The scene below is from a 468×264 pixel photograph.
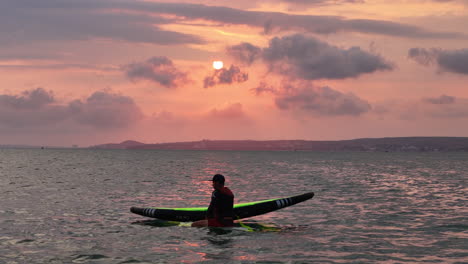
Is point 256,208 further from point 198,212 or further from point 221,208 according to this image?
point 221,208

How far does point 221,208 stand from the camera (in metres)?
19.8

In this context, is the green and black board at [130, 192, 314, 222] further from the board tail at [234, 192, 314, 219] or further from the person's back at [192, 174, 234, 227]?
the person's back at [192, 174, 234, 227]

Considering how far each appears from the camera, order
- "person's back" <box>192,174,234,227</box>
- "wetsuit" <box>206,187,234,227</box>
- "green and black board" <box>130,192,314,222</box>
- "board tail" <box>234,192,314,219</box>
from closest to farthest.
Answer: "person's back" <box>192,174,234,227</box> → "wetsuit" <box>206,187,234,227</box> → "green and black board" <box>130,192,314,222</box> → "board tail" <box>234,192,314,219</box>

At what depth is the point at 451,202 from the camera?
33844mm

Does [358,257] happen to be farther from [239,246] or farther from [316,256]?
[239,246]

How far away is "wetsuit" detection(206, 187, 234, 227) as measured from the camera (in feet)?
63.8

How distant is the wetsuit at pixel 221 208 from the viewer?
1944 centimetres

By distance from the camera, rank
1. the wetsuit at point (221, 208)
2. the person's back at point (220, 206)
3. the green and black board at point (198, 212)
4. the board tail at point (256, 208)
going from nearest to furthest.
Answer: the person's back at point (220, 206), the wetsuit at point (221, 208), the green and black board at point (198, 212), the board tail at point (256, 208)

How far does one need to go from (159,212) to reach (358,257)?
10260 mm

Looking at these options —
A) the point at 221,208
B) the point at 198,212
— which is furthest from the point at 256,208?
the point at 221,208

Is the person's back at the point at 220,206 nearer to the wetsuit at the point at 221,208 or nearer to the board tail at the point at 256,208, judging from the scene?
the wetsuit at the point at 221,208

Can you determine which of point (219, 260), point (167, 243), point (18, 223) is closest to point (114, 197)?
point (18, 223)

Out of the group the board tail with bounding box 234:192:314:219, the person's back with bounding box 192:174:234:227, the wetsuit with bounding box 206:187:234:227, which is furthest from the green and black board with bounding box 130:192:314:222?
the wetsuit with bounding box 206:187:234:227

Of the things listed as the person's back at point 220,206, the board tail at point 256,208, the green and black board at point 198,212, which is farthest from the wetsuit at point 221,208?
the board tail at point 256,208
